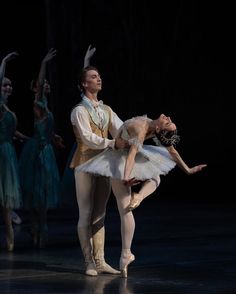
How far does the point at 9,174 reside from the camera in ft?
32.9

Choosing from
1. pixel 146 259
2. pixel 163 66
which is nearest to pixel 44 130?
pixel 146 259

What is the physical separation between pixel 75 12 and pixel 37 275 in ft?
27.9

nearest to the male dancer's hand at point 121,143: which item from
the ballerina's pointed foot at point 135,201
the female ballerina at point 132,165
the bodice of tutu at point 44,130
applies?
the female ballerina at point 132,165

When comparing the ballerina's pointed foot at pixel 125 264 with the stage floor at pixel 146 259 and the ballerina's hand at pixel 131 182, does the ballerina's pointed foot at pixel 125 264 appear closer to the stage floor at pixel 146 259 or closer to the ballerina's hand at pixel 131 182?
the stage floor at pixel 146 259

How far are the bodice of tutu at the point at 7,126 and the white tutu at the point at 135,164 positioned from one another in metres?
1.91

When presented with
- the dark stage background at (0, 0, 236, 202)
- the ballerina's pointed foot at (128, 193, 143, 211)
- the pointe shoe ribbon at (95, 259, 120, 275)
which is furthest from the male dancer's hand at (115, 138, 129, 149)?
the dark stage background at (0, 0, 236, 202)

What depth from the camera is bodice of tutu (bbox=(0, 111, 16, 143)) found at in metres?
9.95

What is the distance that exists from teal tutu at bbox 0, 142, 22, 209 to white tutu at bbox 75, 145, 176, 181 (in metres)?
1.86

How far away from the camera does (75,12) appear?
16.1 m

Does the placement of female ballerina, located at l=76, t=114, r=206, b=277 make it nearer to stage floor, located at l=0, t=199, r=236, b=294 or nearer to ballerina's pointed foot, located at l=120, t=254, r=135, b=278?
ballerina's pointed foot, located at l=120, t=254, r=135, b=278

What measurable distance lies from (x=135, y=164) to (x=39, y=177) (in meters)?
2.30

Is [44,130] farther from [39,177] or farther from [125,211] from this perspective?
[125,211]

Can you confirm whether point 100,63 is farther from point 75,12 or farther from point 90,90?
point 90,90

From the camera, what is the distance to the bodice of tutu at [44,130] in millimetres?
10195
